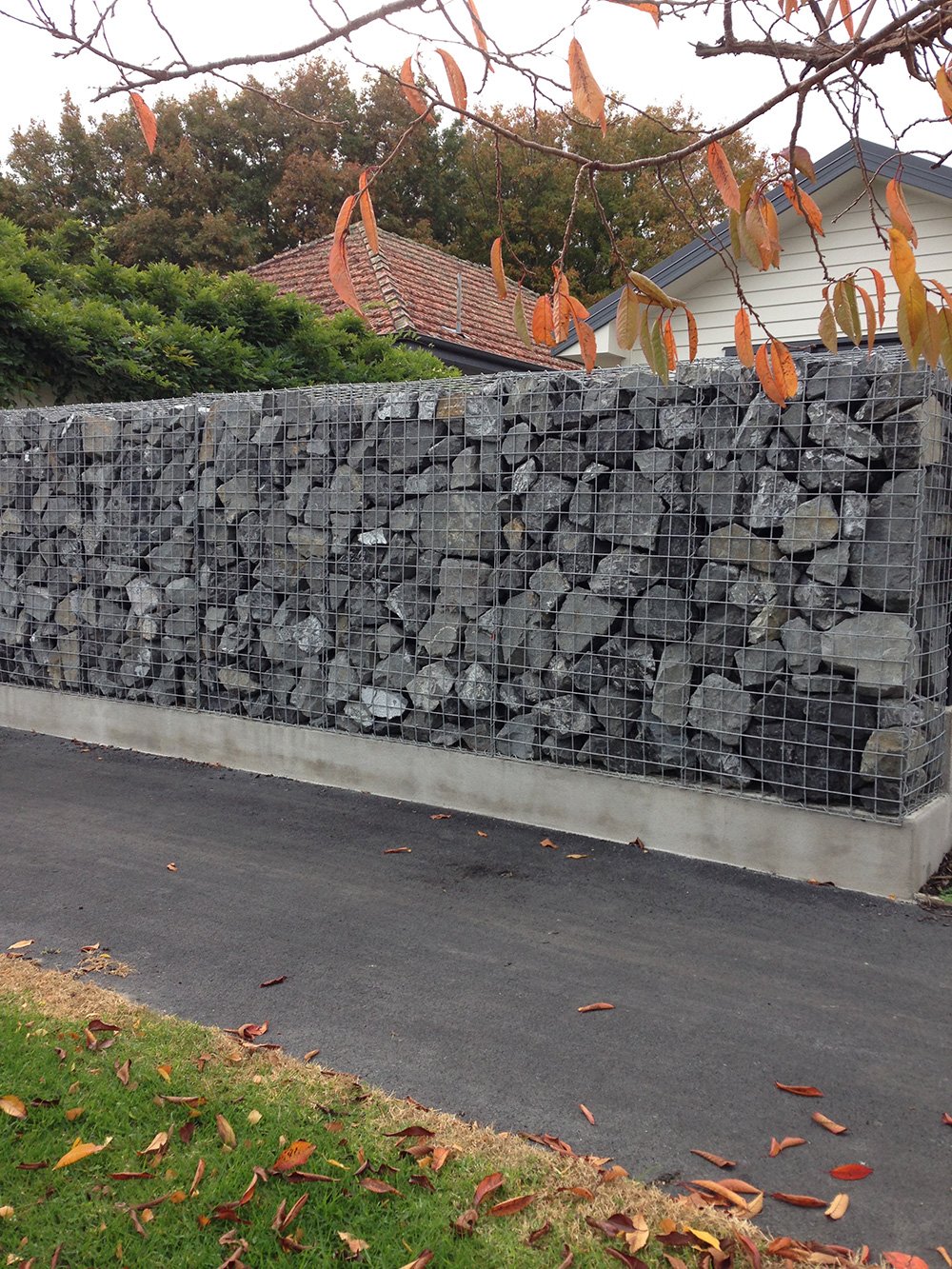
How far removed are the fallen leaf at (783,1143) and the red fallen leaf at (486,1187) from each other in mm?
Result: 753

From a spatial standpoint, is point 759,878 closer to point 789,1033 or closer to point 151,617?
point 789,1033

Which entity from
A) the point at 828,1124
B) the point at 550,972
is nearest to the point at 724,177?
the point at 828,1124

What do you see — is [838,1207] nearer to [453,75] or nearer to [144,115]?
[453,75]

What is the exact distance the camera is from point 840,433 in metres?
4.50

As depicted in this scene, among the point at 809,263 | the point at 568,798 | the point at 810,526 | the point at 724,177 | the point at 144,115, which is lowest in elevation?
the point at 568,798

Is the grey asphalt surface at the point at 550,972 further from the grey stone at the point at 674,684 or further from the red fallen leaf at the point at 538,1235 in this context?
the grey stone at the point at 674,684

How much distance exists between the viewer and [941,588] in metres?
4.76

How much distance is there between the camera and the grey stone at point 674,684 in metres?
4.98

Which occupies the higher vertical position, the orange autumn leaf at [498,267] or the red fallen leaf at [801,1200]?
the orange autumn leaf at [498,267]

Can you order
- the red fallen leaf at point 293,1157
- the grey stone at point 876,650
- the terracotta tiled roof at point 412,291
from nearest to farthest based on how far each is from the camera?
the red fallen leaf at point 293,1157, the grey stone at point 876,650, the terracotta tiled roof at point 412,291

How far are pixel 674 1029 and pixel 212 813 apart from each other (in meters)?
3.26

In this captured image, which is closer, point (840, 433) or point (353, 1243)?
point (353, 1243)

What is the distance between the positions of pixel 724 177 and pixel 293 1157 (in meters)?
2.49

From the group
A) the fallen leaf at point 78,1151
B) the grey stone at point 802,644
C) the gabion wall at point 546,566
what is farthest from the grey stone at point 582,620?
the fallen leaf at point 78,1151
